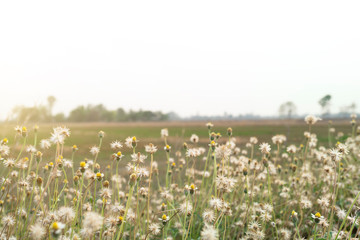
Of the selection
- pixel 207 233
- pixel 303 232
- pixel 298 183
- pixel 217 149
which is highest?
pixel 217 149

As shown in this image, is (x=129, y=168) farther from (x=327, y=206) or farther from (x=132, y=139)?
(x=327, y=206)

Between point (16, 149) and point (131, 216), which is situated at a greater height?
point (16, 149)

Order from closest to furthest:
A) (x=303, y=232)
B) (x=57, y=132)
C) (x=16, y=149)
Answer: (x=57, y=132), (x=16, y=149), (x=303, y=232)

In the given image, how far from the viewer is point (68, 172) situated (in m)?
2.85

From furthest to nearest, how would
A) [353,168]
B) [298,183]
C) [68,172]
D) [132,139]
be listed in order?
[353,168] < [298,183] < [68,172] < [132,139]

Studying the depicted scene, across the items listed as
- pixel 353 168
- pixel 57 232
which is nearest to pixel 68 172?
pixel 57 232

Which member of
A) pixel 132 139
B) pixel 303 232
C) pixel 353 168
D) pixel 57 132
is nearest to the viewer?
pixel 57 132

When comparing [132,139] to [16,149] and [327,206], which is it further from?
[327,206]

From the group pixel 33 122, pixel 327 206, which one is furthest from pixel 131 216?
pixel 327 206

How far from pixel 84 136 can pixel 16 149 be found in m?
0.85

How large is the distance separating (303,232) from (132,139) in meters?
2.48

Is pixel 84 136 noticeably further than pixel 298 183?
No

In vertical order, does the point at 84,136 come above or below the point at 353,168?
above

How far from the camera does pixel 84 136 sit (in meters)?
3.33
